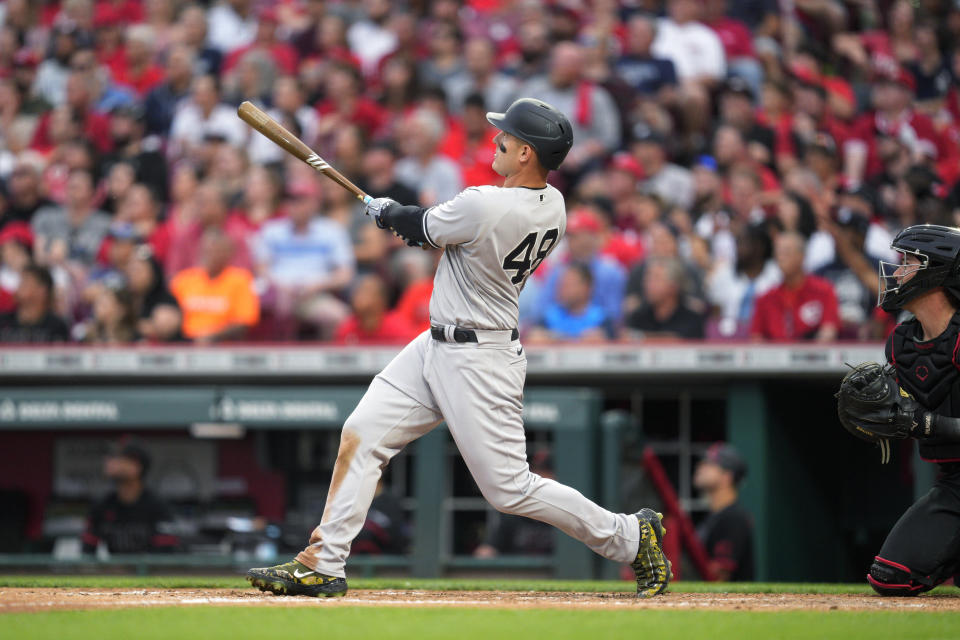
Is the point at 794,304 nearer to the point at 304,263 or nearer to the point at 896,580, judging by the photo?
the point at 896,580

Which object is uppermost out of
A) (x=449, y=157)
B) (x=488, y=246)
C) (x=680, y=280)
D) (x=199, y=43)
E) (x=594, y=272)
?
(x=199, y=43)

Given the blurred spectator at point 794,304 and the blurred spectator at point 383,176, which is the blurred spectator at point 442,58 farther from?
the blurred spectator at point 794,304

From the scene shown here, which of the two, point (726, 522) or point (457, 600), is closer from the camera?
point (457, 600)

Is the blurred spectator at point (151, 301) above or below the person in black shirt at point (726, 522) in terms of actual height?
above

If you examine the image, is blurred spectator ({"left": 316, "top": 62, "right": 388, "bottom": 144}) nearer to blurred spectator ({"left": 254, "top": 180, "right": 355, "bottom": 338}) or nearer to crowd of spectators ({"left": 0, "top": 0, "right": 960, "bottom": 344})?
crowd of spectators ({"left": 0, "top": 0, "right": 960, "bottom": 344})

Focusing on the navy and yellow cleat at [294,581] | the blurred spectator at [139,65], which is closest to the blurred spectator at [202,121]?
the blurred spectator at [139,65]

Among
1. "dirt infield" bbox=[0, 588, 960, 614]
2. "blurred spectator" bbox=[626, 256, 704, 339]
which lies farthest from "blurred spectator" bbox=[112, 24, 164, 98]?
"dirt infield" bbox=[0, 588, 960, 614]

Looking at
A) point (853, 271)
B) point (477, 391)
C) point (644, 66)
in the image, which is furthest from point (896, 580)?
point (644, 66)
